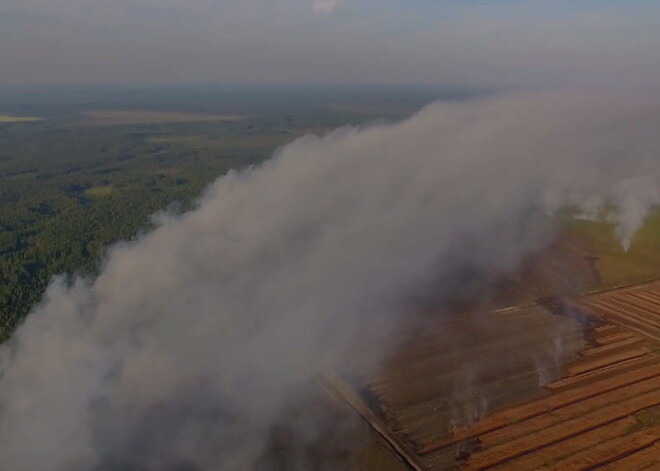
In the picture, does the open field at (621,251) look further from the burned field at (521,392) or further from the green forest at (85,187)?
the green forest at (85,187)

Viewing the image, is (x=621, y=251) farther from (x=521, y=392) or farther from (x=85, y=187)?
(x=85, y=187)

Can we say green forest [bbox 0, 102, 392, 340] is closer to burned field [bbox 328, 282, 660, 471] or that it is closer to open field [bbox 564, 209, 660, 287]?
burned field [bbox 328, 282, 660, 471]

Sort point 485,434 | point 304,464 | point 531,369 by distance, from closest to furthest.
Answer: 1. point 304,464
2. point 485,434
3. point 531,369

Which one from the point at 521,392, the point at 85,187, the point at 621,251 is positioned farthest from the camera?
the point at 85,187

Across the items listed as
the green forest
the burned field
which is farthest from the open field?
the green forest

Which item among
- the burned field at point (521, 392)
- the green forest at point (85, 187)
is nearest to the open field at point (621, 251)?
the burned field at point (521, 392)

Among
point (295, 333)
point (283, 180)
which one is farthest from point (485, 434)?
point (283, 180)

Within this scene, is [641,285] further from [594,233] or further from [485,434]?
[485,434]

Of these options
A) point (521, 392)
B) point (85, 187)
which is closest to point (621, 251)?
point (521, 392)
